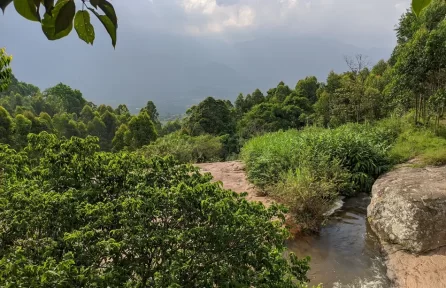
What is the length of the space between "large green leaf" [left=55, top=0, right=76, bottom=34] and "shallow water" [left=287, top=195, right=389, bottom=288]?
4721 mm

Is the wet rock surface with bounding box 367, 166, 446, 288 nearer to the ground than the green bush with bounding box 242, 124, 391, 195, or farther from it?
nearer to the ground

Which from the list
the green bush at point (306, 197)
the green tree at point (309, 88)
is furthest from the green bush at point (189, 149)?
the green tree at point (309, 88)

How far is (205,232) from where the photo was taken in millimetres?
1904

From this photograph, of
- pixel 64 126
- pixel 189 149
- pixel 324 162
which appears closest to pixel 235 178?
pixel 324 162

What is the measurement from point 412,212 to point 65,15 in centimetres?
572

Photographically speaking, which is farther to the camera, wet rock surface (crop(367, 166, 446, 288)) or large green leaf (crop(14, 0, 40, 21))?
wet rock surface (crop(367, 166, 446, 288))

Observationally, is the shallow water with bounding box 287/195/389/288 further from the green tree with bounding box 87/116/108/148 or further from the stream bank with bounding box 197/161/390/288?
the green tree with bounding box 87/116/108/148

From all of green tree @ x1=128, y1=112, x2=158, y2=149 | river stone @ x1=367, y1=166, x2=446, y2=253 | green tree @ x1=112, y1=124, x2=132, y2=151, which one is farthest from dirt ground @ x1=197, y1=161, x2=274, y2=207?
green tree @ x1=112, y1=124, x2=132, y2=151

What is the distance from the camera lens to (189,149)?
41.5 ft

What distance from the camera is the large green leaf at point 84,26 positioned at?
1.63 feet

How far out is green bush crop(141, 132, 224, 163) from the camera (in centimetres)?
1207

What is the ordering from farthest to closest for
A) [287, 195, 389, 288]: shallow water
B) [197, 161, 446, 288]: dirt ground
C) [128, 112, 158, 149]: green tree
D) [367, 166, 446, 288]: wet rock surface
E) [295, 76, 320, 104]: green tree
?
[295, 76, 320, 104]: green tree < [128, 112, 158, 149]: green tree < [287, 195, 389, 288]: shallow water < [367, 166, 446, 288]: wet rock surface < [197, 161, 446, 288]: dirt ground

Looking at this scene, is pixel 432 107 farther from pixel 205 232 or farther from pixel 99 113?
pixel 99 113

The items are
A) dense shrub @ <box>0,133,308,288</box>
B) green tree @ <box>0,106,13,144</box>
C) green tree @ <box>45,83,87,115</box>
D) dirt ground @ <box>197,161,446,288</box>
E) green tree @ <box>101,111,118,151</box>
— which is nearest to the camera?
dense shrub @ <box>0,133,308,288</box>
